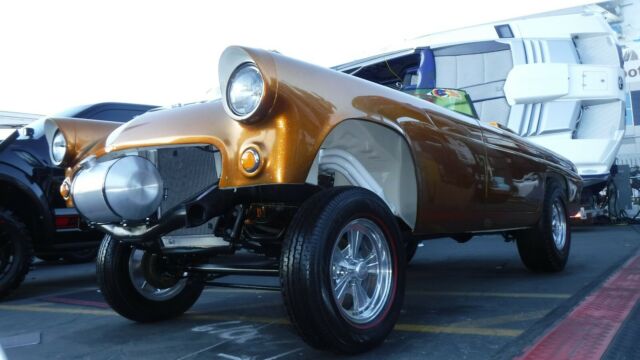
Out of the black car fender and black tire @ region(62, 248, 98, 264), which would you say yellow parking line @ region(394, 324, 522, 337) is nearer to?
the black car fender

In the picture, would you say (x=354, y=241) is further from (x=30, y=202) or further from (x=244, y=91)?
(x=30, y=202)

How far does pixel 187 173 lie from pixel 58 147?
0.87m

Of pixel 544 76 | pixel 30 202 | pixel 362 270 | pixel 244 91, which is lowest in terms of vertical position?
pixel 362 270

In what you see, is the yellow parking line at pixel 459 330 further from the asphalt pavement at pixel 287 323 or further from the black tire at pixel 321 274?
the black tire at pixel 321 274

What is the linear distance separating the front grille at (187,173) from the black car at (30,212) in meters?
2.43

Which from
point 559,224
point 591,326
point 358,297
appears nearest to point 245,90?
point 358,297

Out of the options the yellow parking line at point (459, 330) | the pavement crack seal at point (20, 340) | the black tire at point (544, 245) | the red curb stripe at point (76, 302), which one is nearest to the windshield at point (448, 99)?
the black tire at point (544, 245)

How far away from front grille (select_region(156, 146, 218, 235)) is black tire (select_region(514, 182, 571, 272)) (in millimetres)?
2912

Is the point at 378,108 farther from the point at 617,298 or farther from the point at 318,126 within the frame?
the point at 617,298

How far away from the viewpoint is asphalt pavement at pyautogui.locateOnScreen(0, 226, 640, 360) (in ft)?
9.18

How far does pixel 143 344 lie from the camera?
3.11 metres

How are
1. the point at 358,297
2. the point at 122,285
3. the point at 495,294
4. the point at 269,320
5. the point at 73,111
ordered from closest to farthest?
the point at 358,297 → the point at 122,285 → the point at 269,320 → the point at 495,294 → the point at 73,111

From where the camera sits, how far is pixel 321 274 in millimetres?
2336

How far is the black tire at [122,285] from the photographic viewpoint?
344 centimetres
